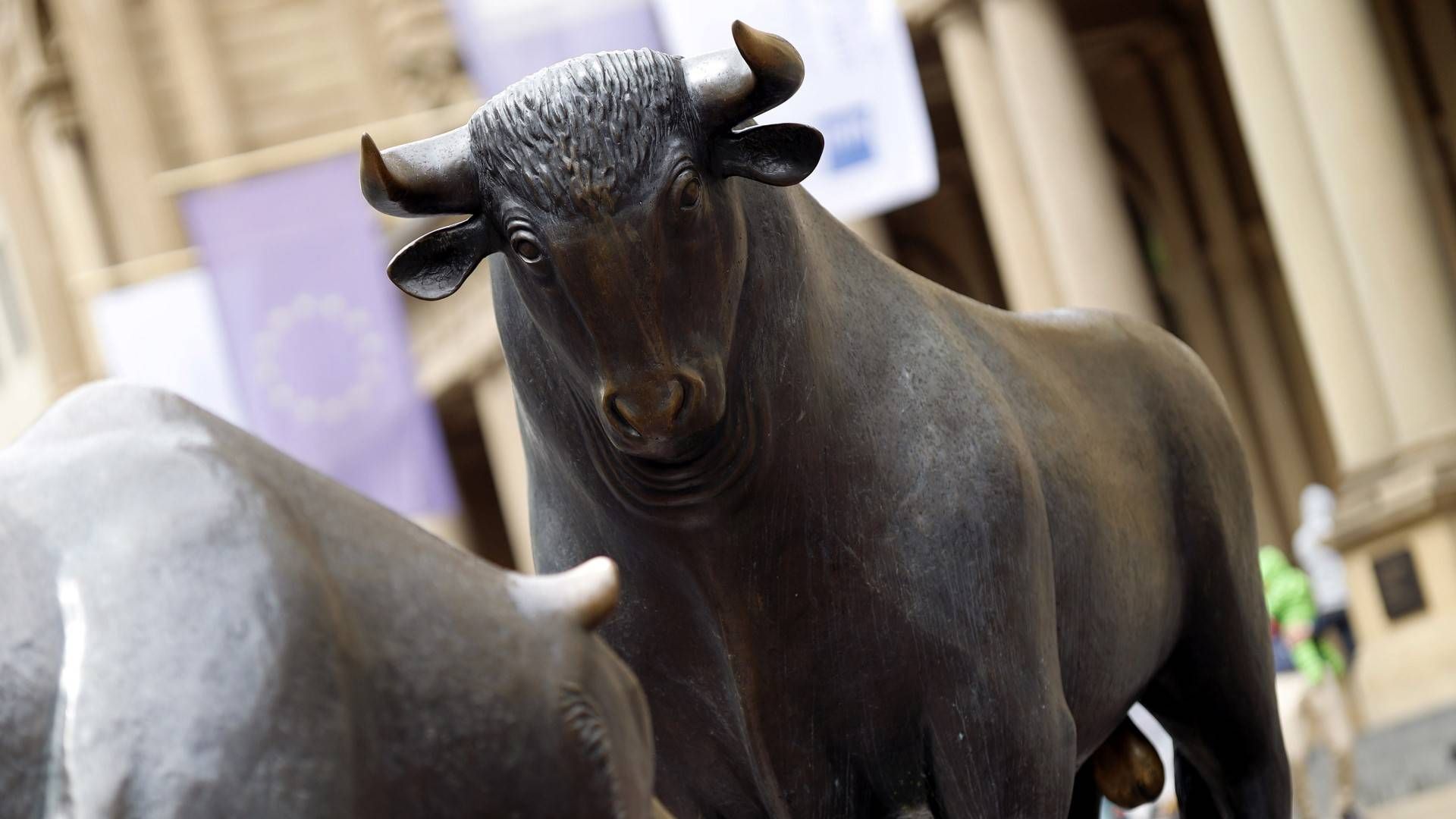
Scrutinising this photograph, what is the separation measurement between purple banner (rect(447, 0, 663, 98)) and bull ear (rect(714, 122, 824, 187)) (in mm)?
11693

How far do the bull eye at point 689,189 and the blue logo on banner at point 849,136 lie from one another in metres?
10.0

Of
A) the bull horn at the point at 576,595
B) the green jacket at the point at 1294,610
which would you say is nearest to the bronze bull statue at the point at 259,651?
the bull horn at the point at 576,595

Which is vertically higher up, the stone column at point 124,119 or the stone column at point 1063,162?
the stone column at point 124,119

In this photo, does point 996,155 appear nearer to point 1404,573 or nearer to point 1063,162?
point 1063,162

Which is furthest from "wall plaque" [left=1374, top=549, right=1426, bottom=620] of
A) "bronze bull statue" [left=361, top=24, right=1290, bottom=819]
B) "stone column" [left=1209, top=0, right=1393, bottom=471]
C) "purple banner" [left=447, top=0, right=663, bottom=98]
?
"bronze bull statue" [left=361, top=24, right=1290, bottom=819]

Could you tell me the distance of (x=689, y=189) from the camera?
2.39 meters

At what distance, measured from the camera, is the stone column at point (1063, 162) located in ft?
56.5

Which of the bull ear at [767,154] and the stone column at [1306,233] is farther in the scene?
the stone column at [1306,233]

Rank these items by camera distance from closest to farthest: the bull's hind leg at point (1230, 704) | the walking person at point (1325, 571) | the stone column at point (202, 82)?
1. the bull's hind leg at point (1230, 704)
2. the walking person at point (1325, 571)
3. the stone column at point (202, 82)

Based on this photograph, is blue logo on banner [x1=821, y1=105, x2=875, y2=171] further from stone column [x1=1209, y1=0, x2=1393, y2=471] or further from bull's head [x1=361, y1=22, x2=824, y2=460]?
bull's head [x1=361, y1=22, x2=824, y2=460]

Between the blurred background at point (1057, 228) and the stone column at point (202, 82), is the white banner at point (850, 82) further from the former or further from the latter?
the stone column at point (202, 82)

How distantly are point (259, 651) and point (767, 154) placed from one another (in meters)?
1.24

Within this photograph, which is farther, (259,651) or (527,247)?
(527,247)

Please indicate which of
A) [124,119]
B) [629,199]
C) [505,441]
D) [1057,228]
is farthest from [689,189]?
[124,119]
